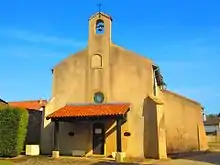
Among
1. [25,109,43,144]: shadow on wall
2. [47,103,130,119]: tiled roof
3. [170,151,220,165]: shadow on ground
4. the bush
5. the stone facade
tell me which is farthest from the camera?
[25,109,43,144]: shadow on wall

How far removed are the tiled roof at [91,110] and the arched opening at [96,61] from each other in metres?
3.06

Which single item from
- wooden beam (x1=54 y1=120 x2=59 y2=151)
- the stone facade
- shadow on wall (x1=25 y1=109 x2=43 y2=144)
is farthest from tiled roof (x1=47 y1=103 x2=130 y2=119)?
shadow on wall (x1=25 y1=109 x2=43 y2=144)

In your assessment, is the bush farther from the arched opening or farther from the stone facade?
the arched opening

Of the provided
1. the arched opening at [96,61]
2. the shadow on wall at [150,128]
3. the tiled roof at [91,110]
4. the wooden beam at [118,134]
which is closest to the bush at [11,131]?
the tiled roof at [91,110]

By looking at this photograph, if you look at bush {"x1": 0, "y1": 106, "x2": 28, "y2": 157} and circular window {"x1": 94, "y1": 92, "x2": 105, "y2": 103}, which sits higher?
circular window {"x1": 94, "y1": 92, "x2": 105, "y2": 103}

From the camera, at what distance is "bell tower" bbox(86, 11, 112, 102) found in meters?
24.8

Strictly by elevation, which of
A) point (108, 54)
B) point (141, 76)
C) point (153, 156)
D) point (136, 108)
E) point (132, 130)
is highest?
point (108, 54)

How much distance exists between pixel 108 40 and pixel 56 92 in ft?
18.8

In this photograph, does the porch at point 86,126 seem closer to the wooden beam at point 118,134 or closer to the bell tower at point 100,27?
the wooden beam at point 118,134

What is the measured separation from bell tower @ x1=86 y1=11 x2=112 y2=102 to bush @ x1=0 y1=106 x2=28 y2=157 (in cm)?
Answer: 528

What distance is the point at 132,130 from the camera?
23438 mm

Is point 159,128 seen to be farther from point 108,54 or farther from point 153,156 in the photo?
point 108,54

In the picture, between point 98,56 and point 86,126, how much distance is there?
5.40m

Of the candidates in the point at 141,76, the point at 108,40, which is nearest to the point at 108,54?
the point at 108,40
